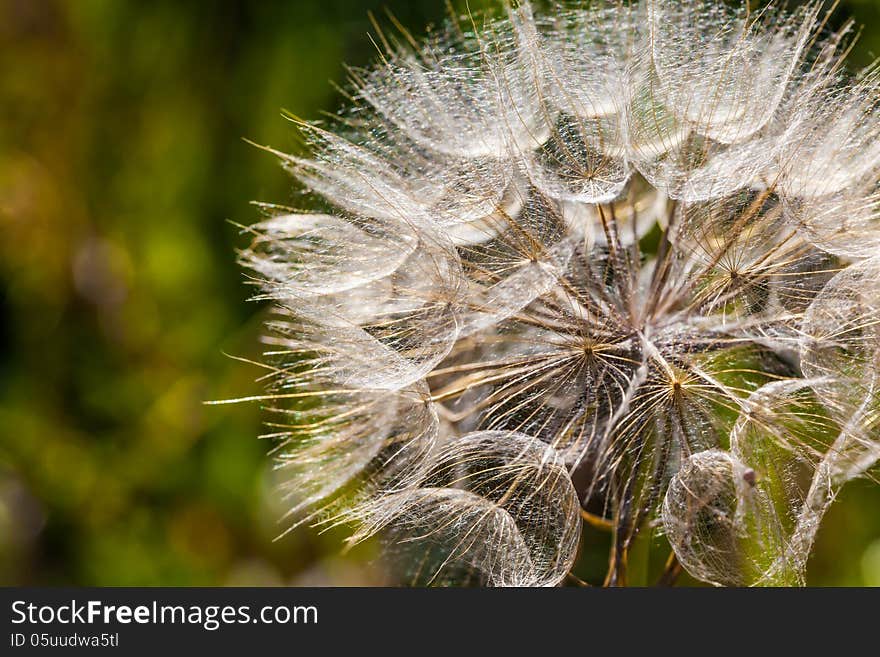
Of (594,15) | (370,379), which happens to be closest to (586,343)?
(370,379)

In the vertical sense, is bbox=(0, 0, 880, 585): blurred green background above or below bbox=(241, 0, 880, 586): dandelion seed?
above

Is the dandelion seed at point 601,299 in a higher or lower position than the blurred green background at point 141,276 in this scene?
lower

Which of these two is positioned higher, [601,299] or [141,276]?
[141,276]

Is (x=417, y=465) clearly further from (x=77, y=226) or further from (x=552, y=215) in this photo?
(x=77, y=226)

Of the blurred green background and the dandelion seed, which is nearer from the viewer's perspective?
the dandelion seed

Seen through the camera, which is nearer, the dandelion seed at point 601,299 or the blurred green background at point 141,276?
the dandelion seed at point 601,299
